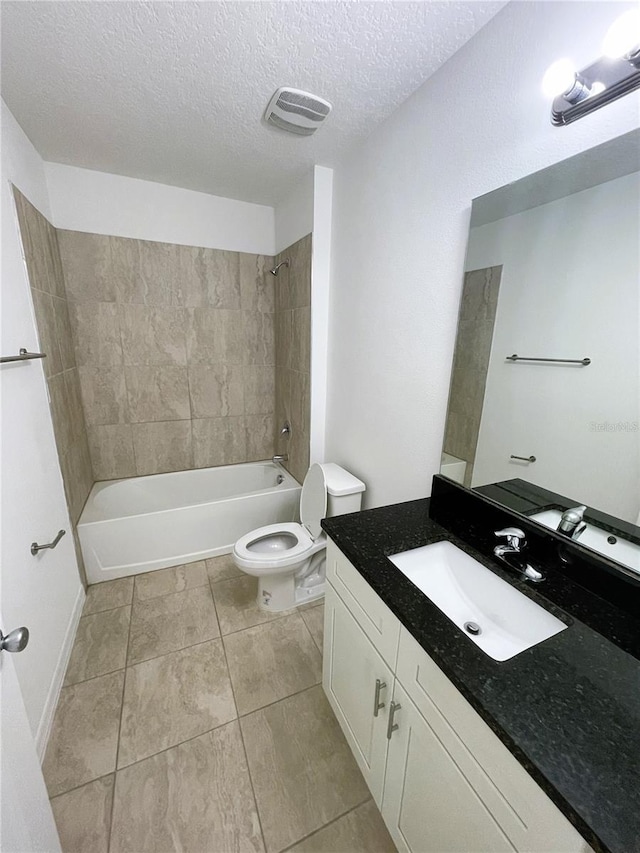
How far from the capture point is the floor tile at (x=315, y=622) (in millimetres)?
1815

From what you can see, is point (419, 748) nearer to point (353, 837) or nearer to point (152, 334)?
point (353, 837)

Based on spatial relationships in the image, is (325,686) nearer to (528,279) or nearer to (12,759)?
(12,759)

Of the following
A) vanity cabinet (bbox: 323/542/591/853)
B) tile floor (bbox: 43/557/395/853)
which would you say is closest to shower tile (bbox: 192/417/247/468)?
tile floor (bbox: 43/557/395/853)

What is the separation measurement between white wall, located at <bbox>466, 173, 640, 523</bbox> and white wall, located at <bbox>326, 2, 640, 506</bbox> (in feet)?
0.53

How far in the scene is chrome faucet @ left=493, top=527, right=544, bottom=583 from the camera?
0.98m

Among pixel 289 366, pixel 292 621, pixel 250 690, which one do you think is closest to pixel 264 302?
pixel 289 366

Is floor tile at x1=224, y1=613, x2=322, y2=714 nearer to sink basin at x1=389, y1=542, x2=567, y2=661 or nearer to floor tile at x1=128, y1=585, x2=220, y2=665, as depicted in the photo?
floor tile at x1=128, y1=585, x2=220, y2=665

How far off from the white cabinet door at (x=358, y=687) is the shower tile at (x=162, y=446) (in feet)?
6.46

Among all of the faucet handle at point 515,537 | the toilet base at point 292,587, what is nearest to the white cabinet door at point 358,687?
the faucet handle at point 515,537

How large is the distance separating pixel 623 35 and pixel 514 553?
1.29m

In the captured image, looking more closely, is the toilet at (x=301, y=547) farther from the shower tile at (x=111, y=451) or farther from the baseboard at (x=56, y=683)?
the shower tile at (x=111, y=451)

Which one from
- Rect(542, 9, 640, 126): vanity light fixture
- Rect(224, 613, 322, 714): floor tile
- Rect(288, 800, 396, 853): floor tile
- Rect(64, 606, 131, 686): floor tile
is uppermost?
Rect(542, 9, 640, 126): vanity light fixture

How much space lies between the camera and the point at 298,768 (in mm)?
1265

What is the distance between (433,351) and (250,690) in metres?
1.69
